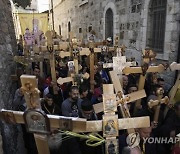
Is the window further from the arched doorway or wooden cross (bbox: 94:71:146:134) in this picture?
wooden cross (bbox: 94:71:146:134)

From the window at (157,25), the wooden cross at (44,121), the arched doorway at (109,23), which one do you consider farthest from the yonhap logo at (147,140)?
the arched doorway at (109,23)

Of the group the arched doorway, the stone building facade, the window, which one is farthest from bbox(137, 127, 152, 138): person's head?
the arched doorway

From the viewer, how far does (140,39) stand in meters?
7.32

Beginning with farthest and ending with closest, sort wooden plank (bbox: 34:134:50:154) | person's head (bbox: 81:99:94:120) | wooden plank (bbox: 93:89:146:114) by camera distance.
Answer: person's head (bbox: 81:99:94:120), wooden plank (bbox: 93:89:146:114), wooden plank (bbox: 34:134:50:154)

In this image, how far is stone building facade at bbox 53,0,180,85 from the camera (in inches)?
225

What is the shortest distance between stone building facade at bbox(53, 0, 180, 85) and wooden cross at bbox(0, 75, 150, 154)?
13.8ft

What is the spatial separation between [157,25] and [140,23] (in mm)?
793

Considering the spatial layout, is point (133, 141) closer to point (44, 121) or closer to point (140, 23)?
point (44, 121)

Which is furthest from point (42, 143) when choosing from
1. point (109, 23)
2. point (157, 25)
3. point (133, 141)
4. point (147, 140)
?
point (109, 23)

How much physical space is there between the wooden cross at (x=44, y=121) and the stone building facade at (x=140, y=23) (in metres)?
4.20

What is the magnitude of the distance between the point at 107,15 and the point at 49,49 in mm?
6183

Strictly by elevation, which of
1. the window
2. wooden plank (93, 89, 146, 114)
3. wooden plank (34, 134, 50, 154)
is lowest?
wooden plank (34, 134, 50, 154)

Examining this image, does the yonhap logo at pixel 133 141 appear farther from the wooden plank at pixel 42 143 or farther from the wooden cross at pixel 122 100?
the wooden plank at pixel 42 143

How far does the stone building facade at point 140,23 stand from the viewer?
5727 mm
